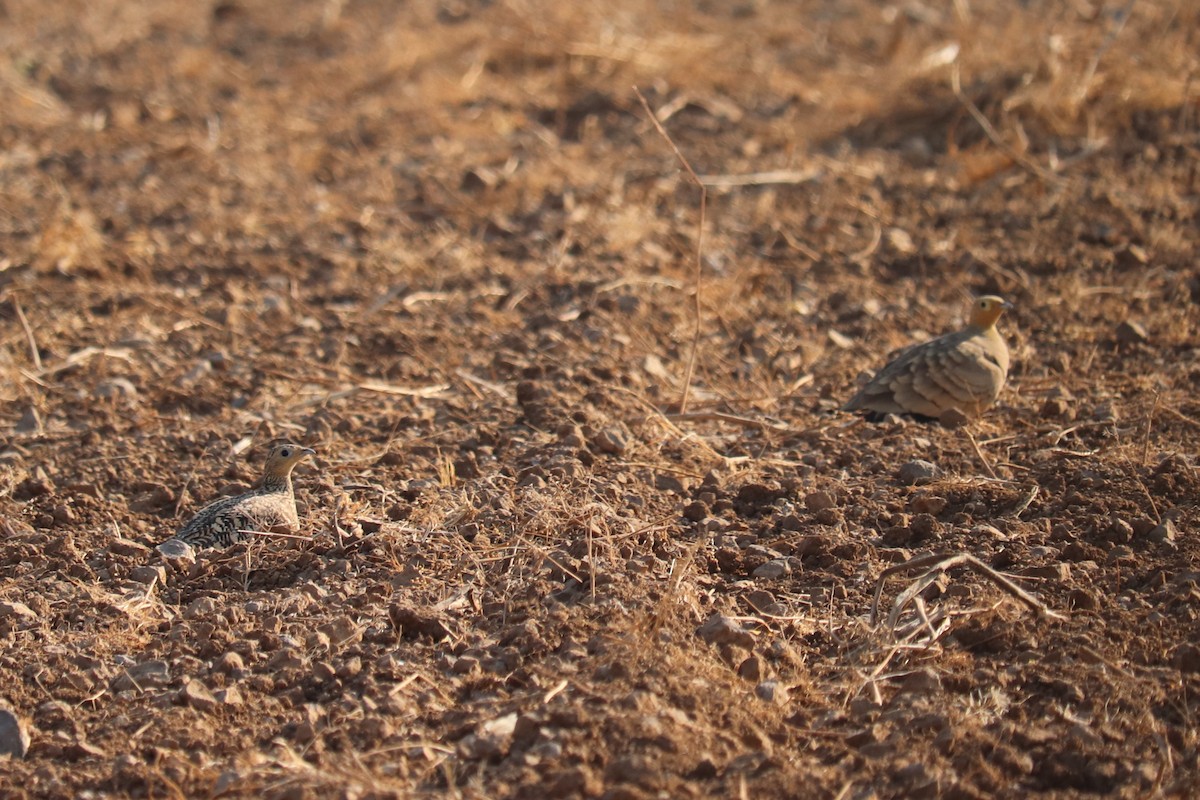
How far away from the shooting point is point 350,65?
10.6 meters

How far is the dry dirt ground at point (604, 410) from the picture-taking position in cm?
357

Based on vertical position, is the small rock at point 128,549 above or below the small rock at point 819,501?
above

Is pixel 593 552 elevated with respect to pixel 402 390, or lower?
elevated

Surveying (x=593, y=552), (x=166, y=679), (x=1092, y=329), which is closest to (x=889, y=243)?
(x=1092, y=329)

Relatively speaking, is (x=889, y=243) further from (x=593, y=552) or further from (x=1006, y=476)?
(x=593, y=552)

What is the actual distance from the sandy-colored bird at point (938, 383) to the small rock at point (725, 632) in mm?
1734

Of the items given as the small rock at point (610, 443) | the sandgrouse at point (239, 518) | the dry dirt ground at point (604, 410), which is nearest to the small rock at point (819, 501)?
the dry dirt ground at point (604, 410)

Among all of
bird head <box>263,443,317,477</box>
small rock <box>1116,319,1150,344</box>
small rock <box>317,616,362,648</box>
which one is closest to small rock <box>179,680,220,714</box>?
small rock <box>317,616,362,648</box>

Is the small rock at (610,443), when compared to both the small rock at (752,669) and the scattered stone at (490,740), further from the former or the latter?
the scattered stone at (490,740)

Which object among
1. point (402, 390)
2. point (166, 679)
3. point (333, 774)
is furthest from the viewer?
point (402, 390)

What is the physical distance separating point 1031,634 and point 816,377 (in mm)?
2318

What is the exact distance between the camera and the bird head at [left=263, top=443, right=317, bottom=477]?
16.1 ft

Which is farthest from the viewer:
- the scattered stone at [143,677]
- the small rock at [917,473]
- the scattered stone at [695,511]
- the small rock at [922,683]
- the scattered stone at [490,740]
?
the small rock at [917,473]

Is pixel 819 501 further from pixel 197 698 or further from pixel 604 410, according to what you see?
pixel 197 698
